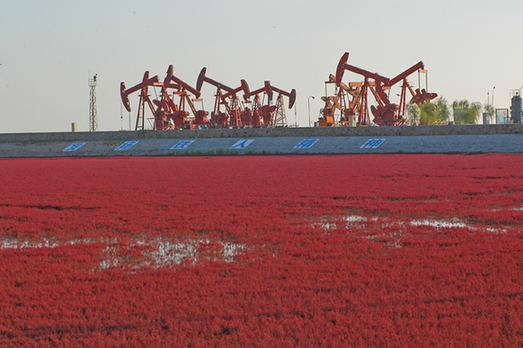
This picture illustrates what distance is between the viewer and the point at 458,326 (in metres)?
5.71

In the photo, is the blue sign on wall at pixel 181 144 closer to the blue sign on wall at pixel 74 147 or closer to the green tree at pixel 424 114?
the blue sign on wall at pixel 74 147

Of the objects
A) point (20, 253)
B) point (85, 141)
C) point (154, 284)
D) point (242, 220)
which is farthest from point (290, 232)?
point (85, 141)

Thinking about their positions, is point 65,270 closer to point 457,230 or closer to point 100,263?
point 100,263

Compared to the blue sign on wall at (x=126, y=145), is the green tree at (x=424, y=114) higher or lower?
higher

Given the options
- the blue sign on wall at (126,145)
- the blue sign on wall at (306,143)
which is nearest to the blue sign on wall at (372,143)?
the blue sign on wall at (306,143)

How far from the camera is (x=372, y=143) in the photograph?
45.3 metres

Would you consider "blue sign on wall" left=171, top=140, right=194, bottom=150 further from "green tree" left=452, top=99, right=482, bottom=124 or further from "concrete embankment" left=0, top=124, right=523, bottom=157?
"green tree" left=452, top=99, right=482, bottom=124

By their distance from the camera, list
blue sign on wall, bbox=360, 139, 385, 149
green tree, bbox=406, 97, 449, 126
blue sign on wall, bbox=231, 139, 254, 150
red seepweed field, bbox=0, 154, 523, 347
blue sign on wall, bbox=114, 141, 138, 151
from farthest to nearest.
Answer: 1. green tree, bbox=406, 97, 449, 126
2. blue sign on wall, bbox=114, 141, 138, 151
3. blue sign on wall, bbox=231, 139, 254, 150
4. blue sign on wall, bbox=360, 139, 385, 149
5. red seepweed field, bbox=0, 154, 523, 347

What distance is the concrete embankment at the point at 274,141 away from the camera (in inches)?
1704

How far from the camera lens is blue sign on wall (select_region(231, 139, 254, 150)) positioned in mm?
48938

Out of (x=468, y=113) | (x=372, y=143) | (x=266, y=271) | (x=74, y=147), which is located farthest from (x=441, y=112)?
(x=266, y=271)

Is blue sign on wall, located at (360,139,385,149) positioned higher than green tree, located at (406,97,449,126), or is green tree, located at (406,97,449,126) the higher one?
green tree, located at (406,97,449,126)

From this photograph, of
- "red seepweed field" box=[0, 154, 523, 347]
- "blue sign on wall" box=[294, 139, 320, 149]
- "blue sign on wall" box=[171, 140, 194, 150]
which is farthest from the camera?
"blue sign on wall" box=[171, 140, 194, 150]

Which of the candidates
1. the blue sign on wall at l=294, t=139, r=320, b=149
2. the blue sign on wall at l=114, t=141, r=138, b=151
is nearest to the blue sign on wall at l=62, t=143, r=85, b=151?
the blue sign on wall at l=114, t=141, r=138, b=151
